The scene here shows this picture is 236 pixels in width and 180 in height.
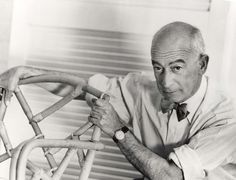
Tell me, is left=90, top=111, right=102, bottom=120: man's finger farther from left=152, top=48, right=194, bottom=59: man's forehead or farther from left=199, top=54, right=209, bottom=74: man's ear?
left=199, top=54, right=209, bottom=74: man's ear

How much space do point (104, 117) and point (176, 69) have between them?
35cm

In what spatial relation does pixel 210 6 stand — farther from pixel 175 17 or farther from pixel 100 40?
pixel 100 40

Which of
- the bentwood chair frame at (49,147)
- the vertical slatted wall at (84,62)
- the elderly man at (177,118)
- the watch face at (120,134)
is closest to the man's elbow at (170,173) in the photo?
the elderly man at (177,118)

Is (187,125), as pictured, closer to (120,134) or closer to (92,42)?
(120,134)

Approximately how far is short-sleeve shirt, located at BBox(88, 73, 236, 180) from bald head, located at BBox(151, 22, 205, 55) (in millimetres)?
235

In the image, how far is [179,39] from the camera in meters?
1.74

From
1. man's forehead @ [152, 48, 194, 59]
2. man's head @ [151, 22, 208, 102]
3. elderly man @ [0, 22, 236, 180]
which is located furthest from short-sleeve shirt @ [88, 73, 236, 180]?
man's forehead @ [152, 48, 194, 59]

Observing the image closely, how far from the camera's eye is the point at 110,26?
2328 millimetres

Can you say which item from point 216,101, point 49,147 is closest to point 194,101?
point 216,101

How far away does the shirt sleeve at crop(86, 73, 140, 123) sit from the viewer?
6.78 feet

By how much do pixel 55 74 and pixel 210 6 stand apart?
93cm

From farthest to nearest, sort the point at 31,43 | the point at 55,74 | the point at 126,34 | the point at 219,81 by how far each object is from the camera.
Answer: the point at 31,43 < the point at 126,34 < the point at 219,81 < the point at 55,74

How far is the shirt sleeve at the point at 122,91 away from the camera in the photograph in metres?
2.07

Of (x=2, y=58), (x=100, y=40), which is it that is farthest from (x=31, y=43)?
(x=100, y=40)
